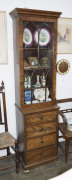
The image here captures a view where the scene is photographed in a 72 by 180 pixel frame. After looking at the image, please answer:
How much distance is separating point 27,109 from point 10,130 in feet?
1.92

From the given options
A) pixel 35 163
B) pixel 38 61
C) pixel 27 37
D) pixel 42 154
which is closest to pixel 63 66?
pixel 38 61

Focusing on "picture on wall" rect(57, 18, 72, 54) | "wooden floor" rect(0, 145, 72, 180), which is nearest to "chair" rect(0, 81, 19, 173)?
"wooden floor" rect(0, 145, 72, 180)

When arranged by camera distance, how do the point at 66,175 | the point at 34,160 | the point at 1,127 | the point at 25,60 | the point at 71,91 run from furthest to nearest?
the point at 71,91 < the point at 1,127 < the point at 34,160 < the point at 25,60 < the point at 66,175

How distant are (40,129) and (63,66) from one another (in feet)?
3.33

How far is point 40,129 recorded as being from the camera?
2.25m

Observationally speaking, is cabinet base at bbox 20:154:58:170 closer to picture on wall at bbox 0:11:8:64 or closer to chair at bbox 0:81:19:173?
chair at bbox 0:81:19:173

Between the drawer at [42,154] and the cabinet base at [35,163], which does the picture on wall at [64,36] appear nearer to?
the drawer at [42,154]

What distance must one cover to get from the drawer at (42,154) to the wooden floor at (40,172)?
0.37 ft

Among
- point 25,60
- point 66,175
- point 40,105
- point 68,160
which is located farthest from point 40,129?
point 66,175

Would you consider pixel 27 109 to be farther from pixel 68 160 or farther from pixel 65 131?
pixel 68 160

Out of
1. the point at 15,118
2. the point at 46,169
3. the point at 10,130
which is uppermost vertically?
the point at 15,118

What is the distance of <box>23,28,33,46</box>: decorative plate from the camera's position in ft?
6.86

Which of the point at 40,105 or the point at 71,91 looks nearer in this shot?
the point at 40,105

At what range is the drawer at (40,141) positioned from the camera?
7.30ft
